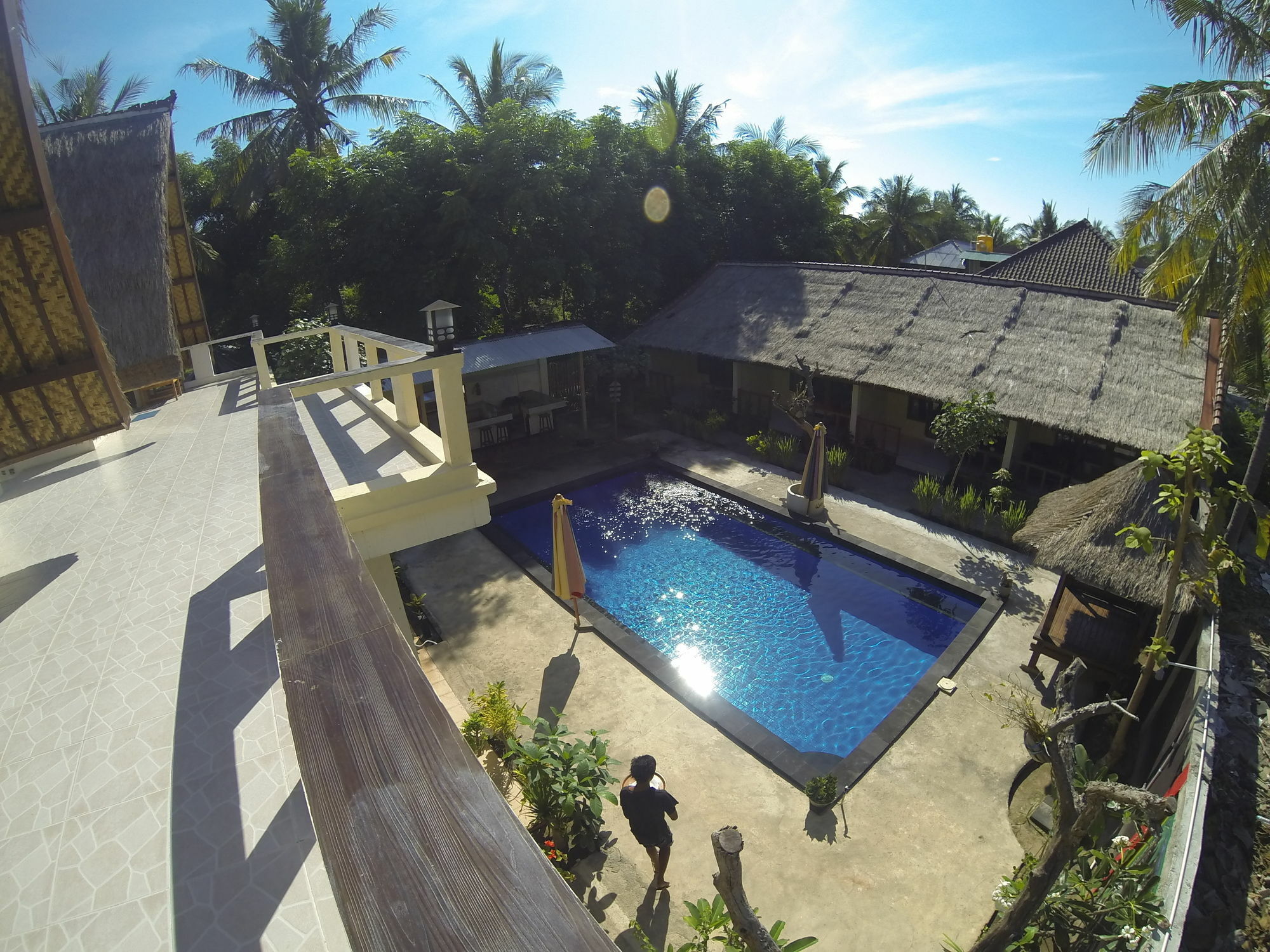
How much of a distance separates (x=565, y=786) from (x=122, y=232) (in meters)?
6.81

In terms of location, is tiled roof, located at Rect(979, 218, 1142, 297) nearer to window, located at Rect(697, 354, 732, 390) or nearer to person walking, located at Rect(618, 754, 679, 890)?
window, located at Rect(697, 354, 732, 390)

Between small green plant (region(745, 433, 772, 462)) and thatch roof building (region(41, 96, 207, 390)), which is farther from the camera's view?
small green plant (region(745, 433, 772, 462))

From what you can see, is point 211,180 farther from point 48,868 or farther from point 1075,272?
point 1075,272

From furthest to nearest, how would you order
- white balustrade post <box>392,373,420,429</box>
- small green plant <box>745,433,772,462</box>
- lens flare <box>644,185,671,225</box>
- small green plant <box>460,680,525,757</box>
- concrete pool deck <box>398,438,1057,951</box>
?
lens flare <box>644,185,671,225</box> < small green plant <box>745,433,772,462</box> < white balustrade post <box>392,373,420,429</box> < small green plant <box>460,680,525,757</box> < concrete pool deck <box>398,438,1057,951</box>

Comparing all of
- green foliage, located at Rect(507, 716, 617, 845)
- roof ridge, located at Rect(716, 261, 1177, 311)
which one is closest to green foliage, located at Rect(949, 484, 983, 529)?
roof ridge, located at Rect(716, 261, 1177, 311)

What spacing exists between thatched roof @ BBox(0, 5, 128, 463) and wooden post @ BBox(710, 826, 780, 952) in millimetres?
4996

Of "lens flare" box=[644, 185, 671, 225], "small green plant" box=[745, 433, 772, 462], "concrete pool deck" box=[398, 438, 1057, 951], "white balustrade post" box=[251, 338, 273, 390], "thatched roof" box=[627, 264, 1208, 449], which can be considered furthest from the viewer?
"lens flare" box=[644, 185, 671, 225]

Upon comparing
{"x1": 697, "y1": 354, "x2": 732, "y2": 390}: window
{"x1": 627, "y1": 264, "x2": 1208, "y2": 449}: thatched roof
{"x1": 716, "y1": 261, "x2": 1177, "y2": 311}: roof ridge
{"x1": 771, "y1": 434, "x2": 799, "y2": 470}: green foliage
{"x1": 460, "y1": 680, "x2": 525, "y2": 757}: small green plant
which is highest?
{"x1": 716, "y1": 261, "x2": 1177, "y2": 311}: roof ridge

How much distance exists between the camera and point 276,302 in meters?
21.0

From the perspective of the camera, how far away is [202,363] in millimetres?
12672

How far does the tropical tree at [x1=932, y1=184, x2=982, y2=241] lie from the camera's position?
3436 centimetres

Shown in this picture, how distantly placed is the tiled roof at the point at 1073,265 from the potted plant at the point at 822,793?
58.0 feet

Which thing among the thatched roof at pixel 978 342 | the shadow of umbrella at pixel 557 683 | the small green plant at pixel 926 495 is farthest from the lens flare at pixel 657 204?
the shadow of umbrella at pixel 557 683

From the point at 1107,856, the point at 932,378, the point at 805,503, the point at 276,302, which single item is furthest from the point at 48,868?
the point at 276,302
